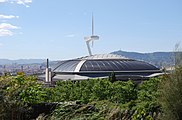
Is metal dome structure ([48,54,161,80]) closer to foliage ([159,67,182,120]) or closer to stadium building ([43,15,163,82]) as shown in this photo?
stadium building ([43,15,163,82])

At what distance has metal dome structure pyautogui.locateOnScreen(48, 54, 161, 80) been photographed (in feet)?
142

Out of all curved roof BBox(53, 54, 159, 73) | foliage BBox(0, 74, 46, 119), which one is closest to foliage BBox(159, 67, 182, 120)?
foliage BBox(0, 74, 46, 119)

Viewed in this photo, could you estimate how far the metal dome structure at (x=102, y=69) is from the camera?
4325 centimetres

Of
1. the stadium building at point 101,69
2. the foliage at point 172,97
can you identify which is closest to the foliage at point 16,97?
the foliage at point 172,97

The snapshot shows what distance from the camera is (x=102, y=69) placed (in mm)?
44188

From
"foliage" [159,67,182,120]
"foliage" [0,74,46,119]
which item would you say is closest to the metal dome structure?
"foliage" [0,74,46,119]

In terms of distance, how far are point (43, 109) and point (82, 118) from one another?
2505 mm

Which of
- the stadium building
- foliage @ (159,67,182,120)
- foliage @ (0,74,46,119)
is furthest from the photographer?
the stadium building

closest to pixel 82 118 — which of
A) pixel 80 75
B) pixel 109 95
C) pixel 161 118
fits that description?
pixel 161 118

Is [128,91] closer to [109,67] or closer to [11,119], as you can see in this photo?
[11,119]

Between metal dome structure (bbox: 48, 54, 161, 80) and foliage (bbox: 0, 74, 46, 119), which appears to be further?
metal dome structure (bbox: 48, 54, 161, 80)

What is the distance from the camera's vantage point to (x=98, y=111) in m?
5.76

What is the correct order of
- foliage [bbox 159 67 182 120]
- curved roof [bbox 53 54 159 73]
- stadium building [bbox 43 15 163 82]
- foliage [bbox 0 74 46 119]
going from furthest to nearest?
curved roof [bbox 53 54 159 73] → stadium building [bbox 43 15 163 82] → foliage [bbox 0 74 46 119] → foliage [bbox 159 67 182 120]

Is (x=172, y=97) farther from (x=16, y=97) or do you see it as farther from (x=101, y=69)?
(x=101, y=69)
